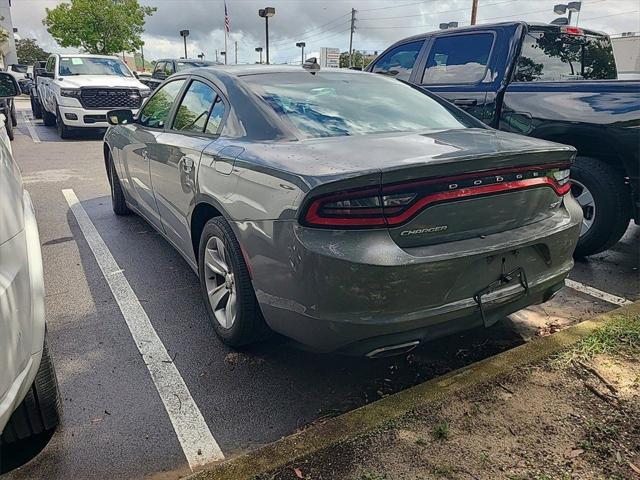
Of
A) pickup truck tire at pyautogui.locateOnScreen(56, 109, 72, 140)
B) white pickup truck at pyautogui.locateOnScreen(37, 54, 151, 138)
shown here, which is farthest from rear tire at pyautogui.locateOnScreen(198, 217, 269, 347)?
pickup truck tire at pyautogui.locateOnScreen(56, 109, 72, 140)

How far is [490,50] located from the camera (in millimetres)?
5047

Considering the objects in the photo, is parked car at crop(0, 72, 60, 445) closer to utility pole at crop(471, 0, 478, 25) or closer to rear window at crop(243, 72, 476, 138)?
rear window at crop(243, 72, 476, 138)

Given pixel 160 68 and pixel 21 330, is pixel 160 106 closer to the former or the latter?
pixel 21 330

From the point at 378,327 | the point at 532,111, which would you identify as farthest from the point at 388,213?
the point at 532,111

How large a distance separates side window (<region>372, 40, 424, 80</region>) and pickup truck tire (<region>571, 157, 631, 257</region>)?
2.51m

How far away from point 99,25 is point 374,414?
37.5 meters

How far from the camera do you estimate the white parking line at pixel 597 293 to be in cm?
372

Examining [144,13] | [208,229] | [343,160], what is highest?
[144,13]

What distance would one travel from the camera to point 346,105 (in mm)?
3092

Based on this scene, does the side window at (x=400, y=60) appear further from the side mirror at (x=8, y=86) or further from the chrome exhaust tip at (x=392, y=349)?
the chrome exhaust tip at (x=392, y=349)

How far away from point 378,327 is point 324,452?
0.55 m

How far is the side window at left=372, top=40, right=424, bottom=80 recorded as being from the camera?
6066 millimetres

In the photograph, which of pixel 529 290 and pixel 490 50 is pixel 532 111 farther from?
pixel 529 290

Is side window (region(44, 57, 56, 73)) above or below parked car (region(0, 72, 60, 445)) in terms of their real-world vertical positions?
above
